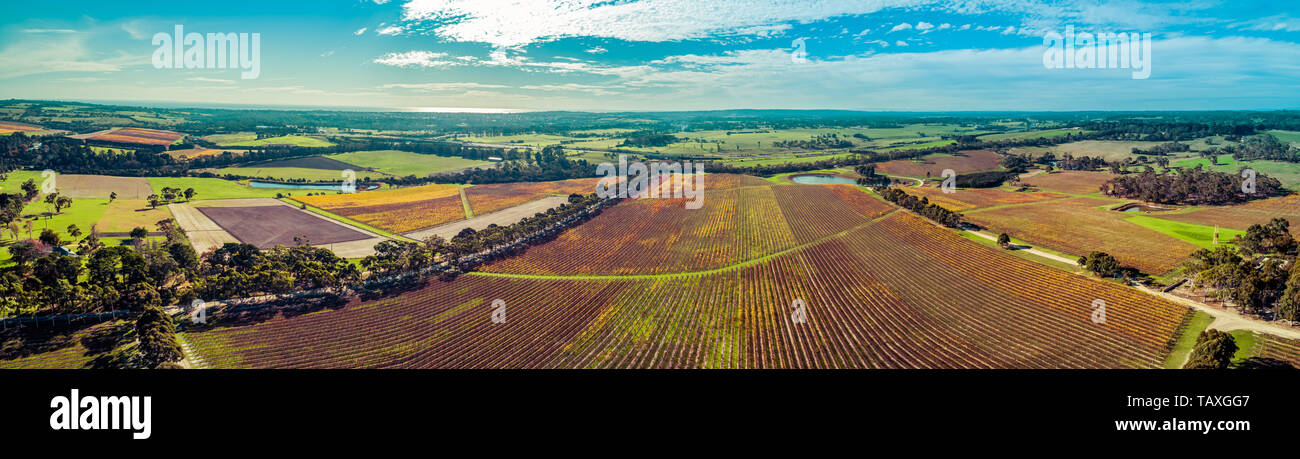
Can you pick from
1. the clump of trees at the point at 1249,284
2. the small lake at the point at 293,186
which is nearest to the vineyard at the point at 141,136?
the small lake at the point at 293,186

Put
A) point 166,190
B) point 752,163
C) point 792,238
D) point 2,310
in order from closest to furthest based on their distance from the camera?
point 2,310, point 792,238, point 166,190, point 752,163

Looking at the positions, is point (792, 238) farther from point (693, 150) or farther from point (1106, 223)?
point (693, 150)

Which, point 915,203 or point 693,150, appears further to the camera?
point 693,150

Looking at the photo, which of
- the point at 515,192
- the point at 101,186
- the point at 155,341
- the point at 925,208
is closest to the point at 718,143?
the point at 515,192

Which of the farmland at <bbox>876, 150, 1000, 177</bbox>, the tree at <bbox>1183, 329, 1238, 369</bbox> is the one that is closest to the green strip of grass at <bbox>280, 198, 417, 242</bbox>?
the tree at <bbox>1183, 329, 1238, 369</bbox>

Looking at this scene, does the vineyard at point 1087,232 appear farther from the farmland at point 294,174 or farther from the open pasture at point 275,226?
the farmland at point 294,174

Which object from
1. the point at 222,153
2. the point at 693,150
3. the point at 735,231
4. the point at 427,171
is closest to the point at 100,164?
the point at 222,153
